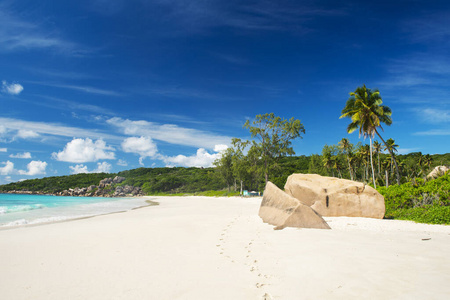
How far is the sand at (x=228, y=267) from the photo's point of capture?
11.2 ft

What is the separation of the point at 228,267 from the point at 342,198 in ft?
30.7

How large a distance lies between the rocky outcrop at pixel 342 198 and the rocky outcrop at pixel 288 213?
2.42 metres

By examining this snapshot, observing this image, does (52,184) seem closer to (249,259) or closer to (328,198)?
(328,198)

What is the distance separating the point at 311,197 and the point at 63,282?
1084cm

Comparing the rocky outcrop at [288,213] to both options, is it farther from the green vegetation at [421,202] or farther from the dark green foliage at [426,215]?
the green vegetation at [421,202]

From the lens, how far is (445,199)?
1162cm

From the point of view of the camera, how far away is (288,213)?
27.9ft

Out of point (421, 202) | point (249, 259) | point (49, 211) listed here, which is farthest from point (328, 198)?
point (49, 211)

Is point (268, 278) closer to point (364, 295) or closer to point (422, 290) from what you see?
point (364, 295)

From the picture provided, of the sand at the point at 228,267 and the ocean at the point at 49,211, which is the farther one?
the ocean at the point at 49,211

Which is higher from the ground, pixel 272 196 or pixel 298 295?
pixel 272 196

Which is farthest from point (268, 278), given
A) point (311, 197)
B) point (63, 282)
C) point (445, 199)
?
point (445, 199)

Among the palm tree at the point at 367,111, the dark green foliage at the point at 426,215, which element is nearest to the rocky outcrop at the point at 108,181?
the palm tree at the point at 367,111

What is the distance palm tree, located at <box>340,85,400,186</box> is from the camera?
93.5 feet
